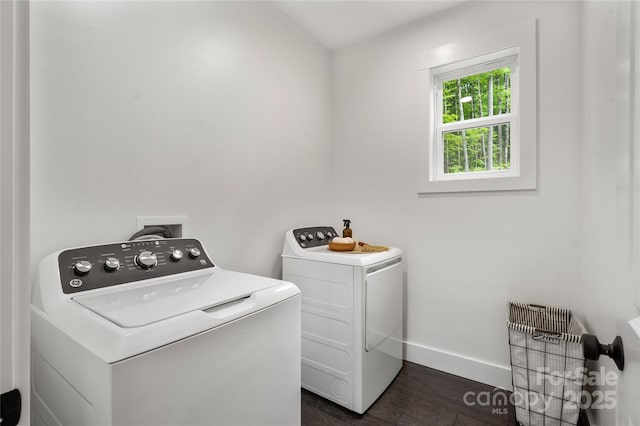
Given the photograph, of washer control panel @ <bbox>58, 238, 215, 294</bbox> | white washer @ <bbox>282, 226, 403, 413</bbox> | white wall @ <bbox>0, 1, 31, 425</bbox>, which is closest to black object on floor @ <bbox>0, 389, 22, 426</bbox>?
white wall @ <bbox>0, 1, 31, 425</bbox>

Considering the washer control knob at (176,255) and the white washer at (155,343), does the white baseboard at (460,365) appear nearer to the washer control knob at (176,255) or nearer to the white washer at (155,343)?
the white washer at (155,343)

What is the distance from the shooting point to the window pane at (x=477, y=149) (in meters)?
2.01

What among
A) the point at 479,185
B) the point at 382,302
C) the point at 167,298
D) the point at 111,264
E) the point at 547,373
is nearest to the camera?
the point at 167,298

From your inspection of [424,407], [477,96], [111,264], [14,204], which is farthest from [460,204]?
[14,204]

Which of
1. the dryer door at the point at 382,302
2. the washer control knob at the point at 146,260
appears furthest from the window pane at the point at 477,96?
the washer control knob at the point at 146,260

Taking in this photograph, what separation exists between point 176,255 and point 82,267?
33 cm

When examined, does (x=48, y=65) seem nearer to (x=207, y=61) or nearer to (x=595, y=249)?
(x=207, y=61)

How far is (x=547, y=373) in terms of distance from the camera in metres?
1.50

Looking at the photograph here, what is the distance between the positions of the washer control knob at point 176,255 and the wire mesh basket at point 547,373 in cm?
171

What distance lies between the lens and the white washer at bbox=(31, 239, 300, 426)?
0.69 metres

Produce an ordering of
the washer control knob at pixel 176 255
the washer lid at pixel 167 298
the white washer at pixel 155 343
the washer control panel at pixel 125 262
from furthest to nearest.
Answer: the washer control knob at pixel 176 255, the washer control panel at pixel 125 262, the washer lid at pixel 167 298, the white washer at pixel 155 343

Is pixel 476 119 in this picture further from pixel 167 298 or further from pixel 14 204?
pixel 14 204

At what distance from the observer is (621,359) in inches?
21.1

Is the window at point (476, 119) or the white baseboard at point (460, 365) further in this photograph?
the window at point (476, 119)
